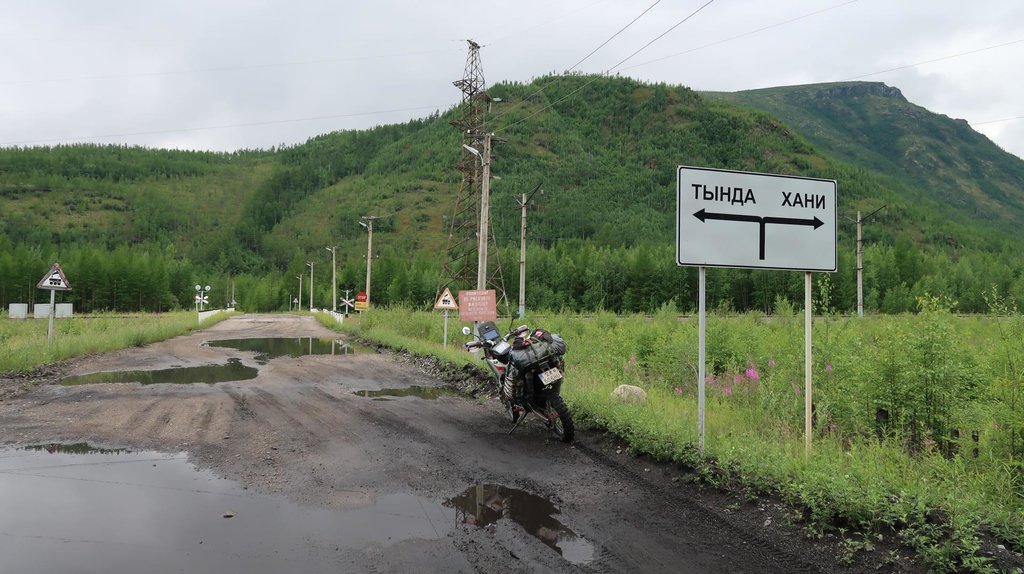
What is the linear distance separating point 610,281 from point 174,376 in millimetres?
70873

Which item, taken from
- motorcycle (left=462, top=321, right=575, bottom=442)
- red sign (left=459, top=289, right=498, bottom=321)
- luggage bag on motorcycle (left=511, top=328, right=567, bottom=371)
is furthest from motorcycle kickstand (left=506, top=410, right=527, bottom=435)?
red sign (left=459, top=289, right=498, bottom=321)

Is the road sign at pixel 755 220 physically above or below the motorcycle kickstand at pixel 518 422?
above

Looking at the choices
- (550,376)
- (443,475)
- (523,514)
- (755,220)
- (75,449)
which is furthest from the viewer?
(550,376)

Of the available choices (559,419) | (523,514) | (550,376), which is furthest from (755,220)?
(523,514)

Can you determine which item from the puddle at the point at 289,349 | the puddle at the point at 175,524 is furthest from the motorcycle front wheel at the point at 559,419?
the puddle at the point at 289,349

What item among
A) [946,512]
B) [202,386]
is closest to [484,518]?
[946,512]

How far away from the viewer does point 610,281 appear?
8112 cm

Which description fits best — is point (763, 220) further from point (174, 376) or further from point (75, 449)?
point (174, 376)

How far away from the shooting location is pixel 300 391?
11.6 metres

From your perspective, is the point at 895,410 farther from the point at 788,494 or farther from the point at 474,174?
the point at 474,174

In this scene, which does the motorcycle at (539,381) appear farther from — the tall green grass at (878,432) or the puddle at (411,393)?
the puddle at (411,393)

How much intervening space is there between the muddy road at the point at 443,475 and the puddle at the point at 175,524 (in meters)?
0.08

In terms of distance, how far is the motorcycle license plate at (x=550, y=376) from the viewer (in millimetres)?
7508

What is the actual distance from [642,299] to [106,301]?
85206 millimetres
